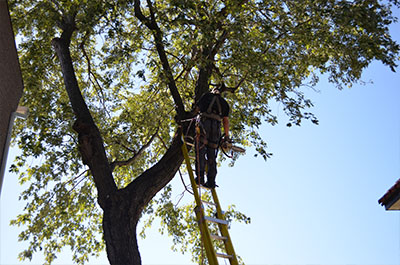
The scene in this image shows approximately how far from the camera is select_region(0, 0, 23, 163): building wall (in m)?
7.18

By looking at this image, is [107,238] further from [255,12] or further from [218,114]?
[255,12]

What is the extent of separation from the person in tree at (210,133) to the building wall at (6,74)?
10.7ft

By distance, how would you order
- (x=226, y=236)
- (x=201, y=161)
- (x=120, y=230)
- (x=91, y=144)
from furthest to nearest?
(x=91, y=144) < (x=201, y=161) < (x=120, y=230) < (x=226, y=236)

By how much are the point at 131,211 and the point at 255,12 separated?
17.7 feet

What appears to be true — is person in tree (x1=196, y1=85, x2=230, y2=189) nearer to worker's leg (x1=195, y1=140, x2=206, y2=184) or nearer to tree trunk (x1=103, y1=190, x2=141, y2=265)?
worker's leg (x1=195, y1=140, x2=206, y2=184)

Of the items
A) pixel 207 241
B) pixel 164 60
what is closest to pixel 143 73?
pixel 164 60

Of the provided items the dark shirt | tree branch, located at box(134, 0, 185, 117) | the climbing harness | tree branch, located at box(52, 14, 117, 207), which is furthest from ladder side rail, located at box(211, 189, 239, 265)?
tree branch, located at box(134, 0, 185, 117)

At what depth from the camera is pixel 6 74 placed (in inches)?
295

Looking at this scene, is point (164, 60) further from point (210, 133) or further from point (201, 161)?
point (201, 161)

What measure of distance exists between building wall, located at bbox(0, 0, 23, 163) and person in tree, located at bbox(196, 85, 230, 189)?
325 centimetres

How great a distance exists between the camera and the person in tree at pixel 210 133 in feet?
27.4

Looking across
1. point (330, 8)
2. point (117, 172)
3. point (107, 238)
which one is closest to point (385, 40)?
point (330, 8)

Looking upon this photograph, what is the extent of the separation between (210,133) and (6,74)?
3.60 metres

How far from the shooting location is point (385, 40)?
9.22 m
